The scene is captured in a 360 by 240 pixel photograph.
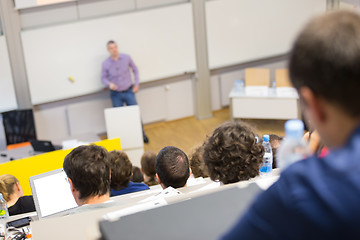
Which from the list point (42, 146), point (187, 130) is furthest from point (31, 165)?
point (187, 130)

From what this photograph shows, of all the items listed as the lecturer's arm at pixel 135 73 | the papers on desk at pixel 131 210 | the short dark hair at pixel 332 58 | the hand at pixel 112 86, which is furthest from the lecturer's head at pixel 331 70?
the lecturer's arm at pixel 135 73

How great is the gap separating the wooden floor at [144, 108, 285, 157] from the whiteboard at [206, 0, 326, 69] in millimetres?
973

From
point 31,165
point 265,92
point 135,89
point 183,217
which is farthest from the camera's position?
point 265,92

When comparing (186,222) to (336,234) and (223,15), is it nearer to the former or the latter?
(336,234)

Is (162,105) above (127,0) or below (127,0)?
→ below

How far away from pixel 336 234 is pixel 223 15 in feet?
25.5

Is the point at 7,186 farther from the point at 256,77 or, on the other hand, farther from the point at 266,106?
the point at 256,77

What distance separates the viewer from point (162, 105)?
848cm

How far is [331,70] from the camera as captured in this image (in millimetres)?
762

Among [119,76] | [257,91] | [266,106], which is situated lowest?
[266,106]

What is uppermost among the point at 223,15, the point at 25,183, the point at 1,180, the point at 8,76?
the point at 223,15

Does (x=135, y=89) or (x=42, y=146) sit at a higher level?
(x=135, y=89)

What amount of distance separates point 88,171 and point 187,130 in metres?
5.67

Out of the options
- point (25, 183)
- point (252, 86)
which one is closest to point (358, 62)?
point (25, 183)
